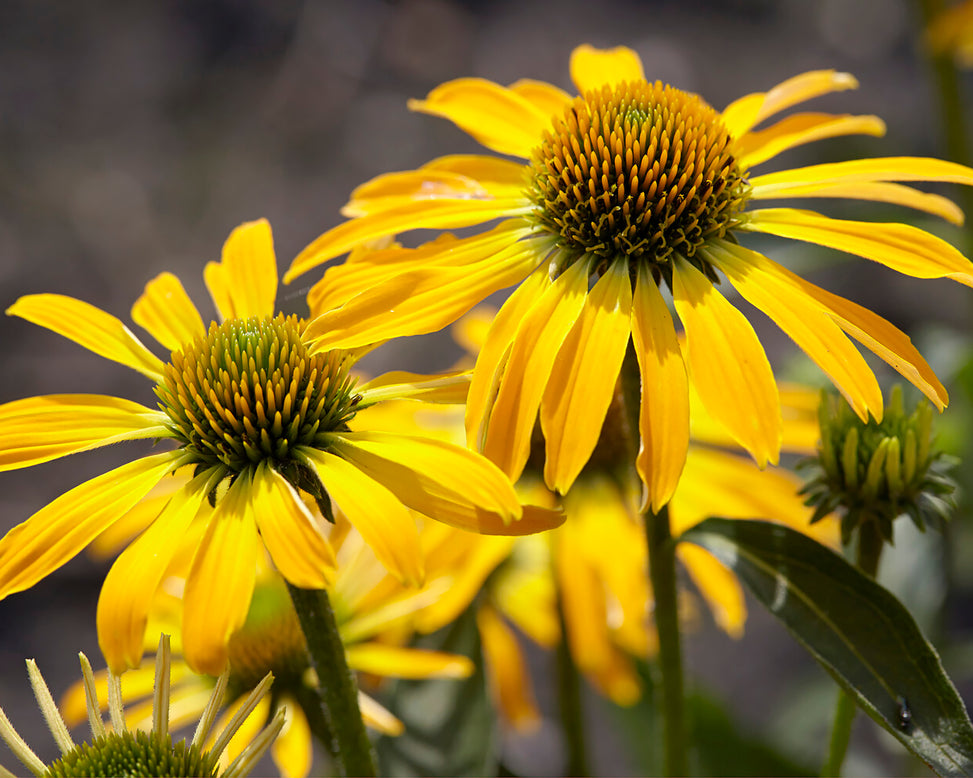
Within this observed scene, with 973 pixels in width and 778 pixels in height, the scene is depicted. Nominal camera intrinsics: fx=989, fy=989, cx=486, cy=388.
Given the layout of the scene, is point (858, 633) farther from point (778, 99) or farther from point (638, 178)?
point (778, 99)

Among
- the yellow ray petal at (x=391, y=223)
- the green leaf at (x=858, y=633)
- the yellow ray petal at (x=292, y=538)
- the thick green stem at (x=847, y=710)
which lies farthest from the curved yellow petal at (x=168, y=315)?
the thick green stem at (x=847, y=710)

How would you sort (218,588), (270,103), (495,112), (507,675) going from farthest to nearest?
(270,103)
(507,675)
(495,112)
(218,588)

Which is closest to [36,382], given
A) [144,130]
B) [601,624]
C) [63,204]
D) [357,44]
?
[63,204]

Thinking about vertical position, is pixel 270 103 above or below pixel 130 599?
above

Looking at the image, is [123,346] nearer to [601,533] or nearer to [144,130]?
[601,533]

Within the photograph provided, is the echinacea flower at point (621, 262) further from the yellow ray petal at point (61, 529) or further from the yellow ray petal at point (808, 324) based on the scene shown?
the yellow ray petal at point (61, 529)

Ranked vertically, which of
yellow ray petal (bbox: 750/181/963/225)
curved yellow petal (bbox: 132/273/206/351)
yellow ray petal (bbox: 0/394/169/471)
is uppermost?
yellow ray petal (bbox: 750/181/963/225)

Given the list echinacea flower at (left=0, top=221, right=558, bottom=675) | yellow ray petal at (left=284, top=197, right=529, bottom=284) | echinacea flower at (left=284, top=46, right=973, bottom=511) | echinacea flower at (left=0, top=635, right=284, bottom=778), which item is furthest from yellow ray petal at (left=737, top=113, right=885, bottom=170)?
echinacea flower at (left=0, top=635, right=284, bottom=778)

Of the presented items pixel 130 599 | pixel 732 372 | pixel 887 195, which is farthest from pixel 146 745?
pixel 887 195

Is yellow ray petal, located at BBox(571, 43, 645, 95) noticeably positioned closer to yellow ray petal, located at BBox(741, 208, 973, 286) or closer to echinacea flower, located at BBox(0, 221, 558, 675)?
yellow ray petal, located at BBox(741, 208, 973, 286)
